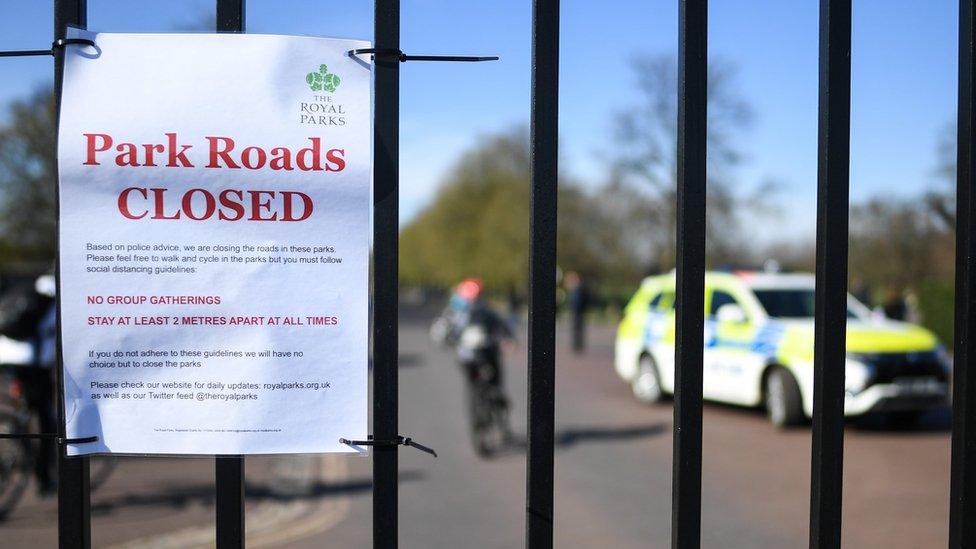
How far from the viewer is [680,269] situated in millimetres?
A: 1863

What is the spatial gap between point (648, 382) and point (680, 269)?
1117 cm

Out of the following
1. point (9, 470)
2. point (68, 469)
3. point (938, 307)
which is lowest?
point (9, 470)

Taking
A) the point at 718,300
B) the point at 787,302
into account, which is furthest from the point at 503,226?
the point at 787,302

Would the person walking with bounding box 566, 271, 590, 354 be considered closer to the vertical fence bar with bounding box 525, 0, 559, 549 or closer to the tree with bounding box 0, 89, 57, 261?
the tree with bounding box 0, 89, 57, 261

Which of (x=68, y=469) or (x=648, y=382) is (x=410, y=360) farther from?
(x=68, y=469)

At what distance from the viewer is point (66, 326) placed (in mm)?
1734

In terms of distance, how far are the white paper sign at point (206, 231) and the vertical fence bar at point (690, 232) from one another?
2.14 ft

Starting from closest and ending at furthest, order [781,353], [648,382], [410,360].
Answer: [781,353]
[648,382]
[410,360]

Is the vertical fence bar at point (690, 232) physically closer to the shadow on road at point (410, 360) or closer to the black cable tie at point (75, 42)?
the black cable tie at point (75, 42)

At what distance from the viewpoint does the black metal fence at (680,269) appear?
177cm

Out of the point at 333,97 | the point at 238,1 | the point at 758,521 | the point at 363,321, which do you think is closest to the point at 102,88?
the point at 238,1

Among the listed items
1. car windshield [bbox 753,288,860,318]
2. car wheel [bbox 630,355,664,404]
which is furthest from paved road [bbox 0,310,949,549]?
car wheel [bbox 630,355,664,404]

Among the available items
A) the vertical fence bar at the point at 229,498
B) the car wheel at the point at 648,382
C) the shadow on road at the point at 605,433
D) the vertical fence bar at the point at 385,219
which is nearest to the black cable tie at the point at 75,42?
the vertical fence bar at the point at 229,498

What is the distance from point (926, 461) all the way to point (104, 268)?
860 cm
